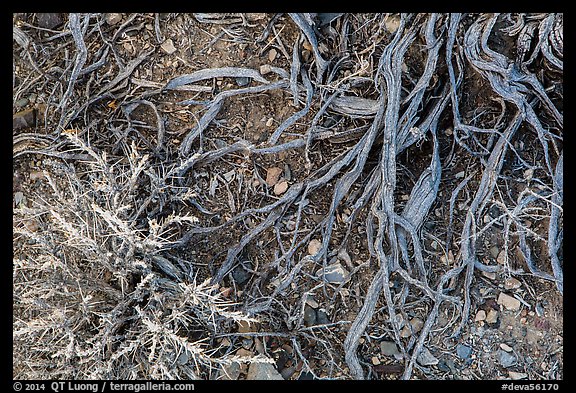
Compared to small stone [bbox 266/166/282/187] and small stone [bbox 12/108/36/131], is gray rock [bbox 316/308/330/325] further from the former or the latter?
small stone [bbox 12/108/36/131]

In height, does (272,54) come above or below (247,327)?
above

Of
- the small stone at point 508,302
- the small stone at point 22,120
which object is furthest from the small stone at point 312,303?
the small stone at point 22,120

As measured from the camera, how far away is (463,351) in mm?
1898

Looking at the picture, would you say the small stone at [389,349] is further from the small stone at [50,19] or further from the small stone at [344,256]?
the small stone at [50,19]

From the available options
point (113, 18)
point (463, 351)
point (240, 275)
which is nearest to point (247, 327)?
point (240, 275)

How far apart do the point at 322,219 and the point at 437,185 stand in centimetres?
46

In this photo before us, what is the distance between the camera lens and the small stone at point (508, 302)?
6.24ft

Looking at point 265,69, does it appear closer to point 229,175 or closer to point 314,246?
point 229,175

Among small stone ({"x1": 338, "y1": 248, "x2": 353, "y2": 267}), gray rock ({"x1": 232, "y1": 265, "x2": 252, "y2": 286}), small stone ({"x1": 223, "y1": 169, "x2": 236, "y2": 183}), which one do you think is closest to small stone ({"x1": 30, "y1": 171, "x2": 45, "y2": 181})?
small stone ({"x1": 223, "y1": 169, "x2": 236, "y2": 183})

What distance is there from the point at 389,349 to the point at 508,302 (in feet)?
1.63

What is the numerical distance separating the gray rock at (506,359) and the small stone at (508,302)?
17 centimetres

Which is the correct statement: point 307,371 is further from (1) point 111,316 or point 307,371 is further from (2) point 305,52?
(2) point 305,52

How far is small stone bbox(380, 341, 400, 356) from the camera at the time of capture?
1.89 metres

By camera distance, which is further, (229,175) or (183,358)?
(229,175)
